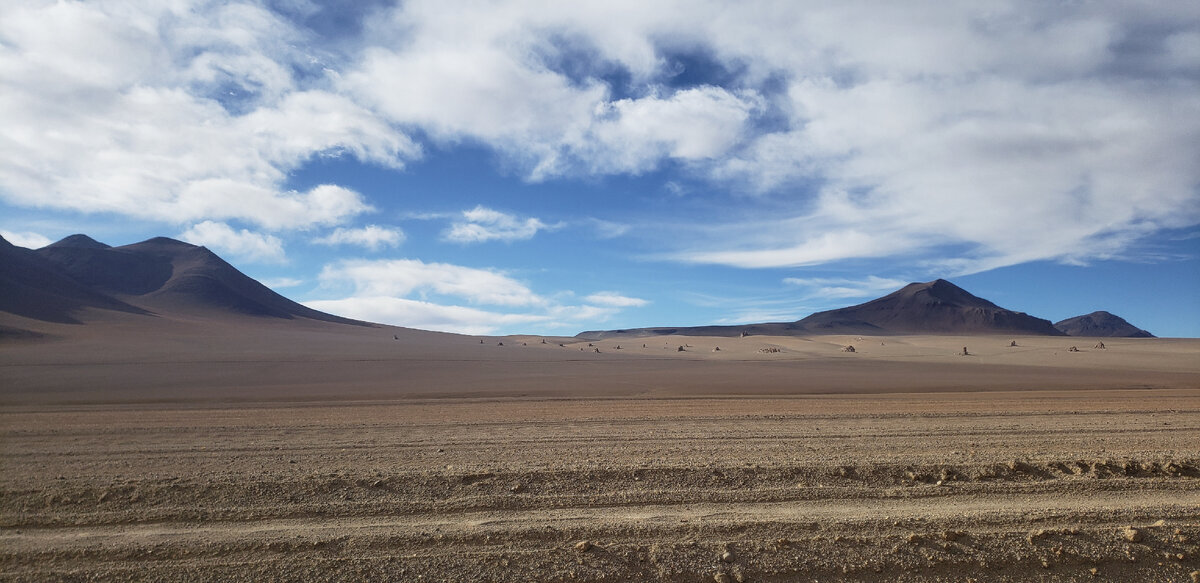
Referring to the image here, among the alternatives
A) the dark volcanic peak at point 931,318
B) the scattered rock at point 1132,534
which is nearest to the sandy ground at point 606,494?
the scattered rock at point 1132,534

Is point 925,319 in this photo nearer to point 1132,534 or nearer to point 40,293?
point 40,293

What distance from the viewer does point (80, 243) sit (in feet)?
389

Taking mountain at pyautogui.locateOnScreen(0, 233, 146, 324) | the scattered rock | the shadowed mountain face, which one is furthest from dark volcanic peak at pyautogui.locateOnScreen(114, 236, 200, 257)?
the scattered rock

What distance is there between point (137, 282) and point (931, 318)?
176 m

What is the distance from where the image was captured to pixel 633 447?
989cm

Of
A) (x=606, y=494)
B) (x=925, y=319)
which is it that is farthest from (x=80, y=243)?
(x=925, y=319)

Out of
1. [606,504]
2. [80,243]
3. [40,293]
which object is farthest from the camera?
Answer: [80,243]

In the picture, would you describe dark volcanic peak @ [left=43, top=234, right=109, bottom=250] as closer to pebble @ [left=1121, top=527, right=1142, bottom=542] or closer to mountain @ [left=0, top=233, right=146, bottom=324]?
mountain @ [left=0, top=233, right=146, bottom=324]

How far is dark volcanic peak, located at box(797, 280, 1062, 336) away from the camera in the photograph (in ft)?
569

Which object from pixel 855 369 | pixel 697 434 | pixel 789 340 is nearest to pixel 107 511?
pixel 697 434

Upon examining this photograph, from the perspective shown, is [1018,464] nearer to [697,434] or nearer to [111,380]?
[697,434]

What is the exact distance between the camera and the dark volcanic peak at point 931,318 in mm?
173500

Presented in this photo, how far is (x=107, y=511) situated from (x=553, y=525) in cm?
434

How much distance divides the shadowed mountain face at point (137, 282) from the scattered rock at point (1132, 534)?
8598 centimetres
